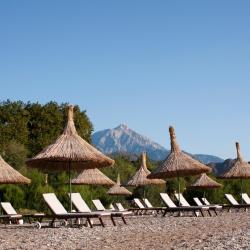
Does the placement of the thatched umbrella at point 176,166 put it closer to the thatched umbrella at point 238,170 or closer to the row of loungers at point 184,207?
the row of loungers at point 184,207

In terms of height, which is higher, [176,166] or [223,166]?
[223,166]

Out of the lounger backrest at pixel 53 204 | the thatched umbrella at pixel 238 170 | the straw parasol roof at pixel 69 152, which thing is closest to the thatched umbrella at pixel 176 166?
the straw parasol roof at pixel 69 152

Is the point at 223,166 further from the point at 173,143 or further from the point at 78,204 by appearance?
the point at 78,204

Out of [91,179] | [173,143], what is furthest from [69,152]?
[91,179]

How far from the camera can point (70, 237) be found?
1021 cm

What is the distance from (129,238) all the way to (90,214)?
2.47 meters

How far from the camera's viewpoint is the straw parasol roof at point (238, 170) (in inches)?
952

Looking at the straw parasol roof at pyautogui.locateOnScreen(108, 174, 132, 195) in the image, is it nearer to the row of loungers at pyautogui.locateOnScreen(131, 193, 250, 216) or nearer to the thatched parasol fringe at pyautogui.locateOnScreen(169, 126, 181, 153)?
the row of loungers at pyautogui.locateOnScreen(131, 193, 250, 216)

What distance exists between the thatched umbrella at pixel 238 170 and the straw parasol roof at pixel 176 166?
4.83 metres

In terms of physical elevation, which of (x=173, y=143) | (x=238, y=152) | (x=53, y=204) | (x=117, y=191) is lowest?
(x=53, y=204)

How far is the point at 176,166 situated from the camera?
19.2 meters

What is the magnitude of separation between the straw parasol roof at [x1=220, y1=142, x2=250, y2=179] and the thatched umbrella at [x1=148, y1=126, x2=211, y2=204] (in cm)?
484

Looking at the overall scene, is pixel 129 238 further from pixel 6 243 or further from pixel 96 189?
pixel 96 189

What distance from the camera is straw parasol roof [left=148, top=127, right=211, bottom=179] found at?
19094mm
